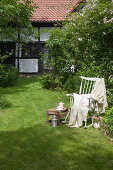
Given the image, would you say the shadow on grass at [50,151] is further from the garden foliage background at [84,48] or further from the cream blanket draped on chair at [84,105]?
the garden foliage background at [84,48]

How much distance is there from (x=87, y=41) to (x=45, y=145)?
571cm

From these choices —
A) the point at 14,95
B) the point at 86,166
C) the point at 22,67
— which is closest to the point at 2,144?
the point at 86,166

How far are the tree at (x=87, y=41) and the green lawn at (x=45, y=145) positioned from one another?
2.99 metres

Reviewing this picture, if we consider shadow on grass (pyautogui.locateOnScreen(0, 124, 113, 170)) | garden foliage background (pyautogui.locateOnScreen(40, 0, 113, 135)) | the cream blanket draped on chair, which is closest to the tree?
garden foliage background (pyautogui.locateOnScreen(40, 0, 113, 135))

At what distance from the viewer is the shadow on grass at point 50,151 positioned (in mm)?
3570

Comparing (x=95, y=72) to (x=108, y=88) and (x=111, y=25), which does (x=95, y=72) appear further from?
(x=111, y=25)

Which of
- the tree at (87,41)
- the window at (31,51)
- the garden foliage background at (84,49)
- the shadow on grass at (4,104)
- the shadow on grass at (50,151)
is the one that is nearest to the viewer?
the shadow on grass at (50,151)

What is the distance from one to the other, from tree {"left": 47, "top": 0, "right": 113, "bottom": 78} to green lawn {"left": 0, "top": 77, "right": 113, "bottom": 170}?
299cm

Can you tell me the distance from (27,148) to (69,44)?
6311mm

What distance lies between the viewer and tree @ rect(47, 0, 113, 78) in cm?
823

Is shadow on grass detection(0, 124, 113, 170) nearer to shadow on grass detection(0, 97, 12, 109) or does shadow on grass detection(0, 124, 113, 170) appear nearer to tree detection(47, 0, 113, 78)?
shadow on grass detection(0, 97, 12, 109)

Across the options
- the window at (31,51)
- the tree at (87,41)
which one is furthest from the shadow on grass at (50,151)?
the window at (31,51)

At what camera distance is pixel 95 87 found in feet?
19.0

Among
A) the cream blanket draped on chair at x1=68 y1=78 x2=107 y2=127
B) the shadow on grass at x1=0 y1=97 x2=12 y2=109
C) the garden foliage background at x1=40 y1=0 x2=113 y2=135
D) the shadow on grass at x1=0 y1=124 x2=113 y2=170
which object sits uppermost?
the garden foliage background at x1=40 y1=0 x2=113 y2=135
